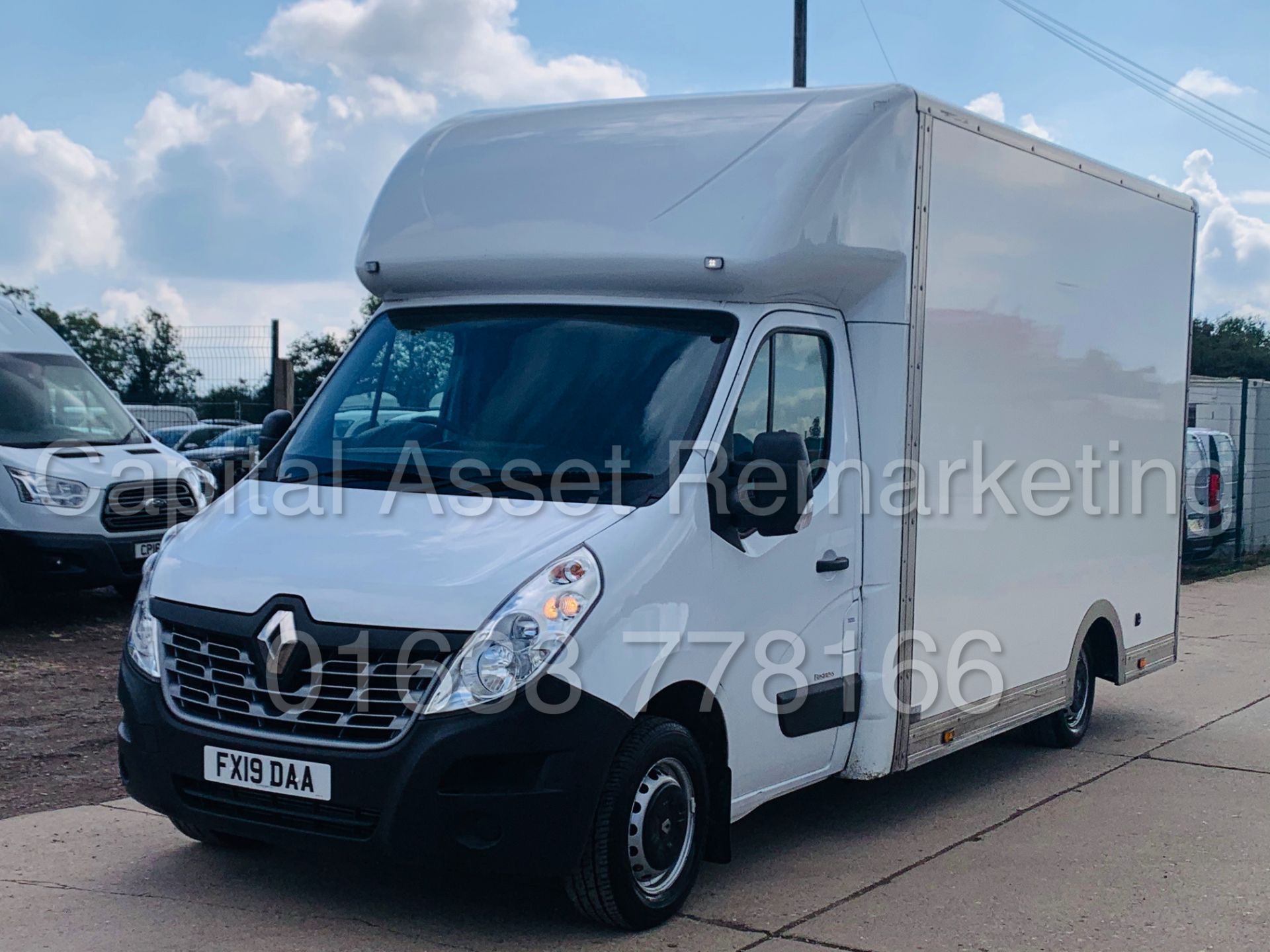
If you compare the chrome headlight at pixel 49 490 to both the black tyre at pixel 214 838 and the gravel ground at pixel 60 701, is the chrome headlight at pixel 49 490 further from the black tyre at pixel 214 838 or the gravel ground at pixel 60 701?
the black tyre at pixel 214 838

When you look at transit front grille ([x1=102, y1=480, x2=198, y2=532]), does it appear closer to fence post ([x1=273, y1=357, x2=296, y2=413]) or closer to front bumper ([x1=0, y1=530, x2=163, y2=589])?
front bumper ([x1=0, y1=530, x2=163, y2=589])

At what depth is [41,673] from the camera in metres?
10.2

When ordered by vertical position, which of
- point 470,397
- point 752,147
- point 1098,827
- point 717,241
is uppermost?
point 752,147

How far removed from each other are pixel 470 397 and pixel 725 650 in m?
1.36

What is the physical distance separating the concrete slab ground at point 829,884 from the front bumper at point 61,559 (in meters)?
5.17

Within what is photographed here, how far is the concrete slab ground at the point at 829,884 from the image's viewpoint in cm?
517

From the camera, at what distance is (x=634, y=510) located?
5180 millimetres

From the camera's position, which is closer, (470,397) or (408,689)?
(408,689)

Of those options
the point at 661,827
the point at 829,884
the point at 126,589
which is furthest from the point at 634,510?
the point at 126,589

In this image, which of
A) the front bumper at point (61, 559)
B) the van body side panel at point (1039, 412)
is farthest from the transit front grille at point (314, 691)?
the front bumper at point (61, 559)

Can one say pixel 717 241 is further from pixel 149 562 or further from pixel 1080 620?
pixel 1080 620

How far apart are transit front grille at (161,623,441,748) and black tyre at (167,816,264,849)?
1.36 ft

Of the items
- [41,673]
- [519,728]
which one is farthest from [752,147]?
[41,673]

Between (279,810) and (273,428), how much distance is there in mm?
2197
